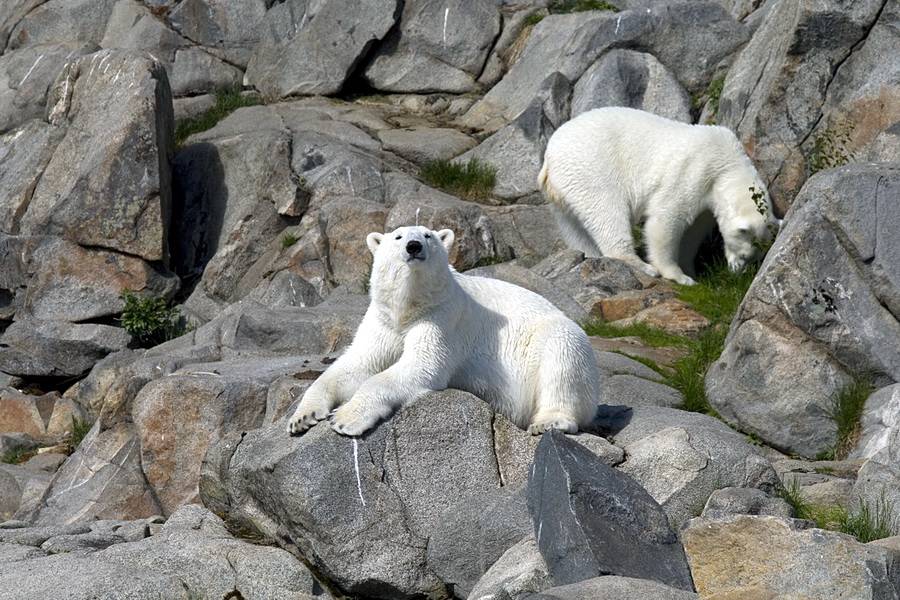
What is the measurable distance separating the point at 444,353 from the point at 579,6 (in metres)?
15.2

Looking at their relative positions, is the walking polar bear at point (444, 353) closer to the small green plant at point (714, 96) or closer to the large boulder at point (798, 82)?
the large boulder at point (798, 82)

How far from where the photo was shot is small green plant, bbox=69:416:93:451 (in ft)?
46.2

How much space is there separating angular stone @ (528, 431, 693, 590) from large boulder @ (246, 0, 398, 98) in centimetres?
1634

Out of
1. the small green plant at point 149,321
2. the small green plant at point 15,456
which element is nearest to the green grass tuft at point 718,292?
the small green plant at point 149,321

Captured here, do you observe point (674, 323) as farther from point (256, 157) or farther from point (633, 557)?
point (256, 157)

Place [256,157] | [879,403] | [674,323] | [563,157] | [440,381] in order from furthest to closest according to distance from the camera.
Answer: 1. [256,157]
2. [563,157]
3. [674,323]
4. [879,403]
5. [440,381]

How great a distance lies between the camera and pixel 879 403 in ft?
35.3

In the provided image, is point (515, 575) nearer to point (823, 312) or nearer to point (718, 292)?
point (823, 312)

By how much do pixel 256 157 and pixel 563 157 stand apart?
563 cm

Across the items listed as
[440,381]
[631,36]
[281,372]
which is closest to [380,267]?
[440,381]

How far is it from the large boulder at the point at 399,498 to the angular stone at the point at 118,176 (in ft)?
34.9

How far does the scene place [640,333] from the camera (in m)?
13.5

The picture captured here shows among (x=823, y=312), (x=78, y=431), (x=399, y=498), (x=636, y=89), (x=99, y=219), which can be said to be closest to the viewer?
(x=399, y=498)

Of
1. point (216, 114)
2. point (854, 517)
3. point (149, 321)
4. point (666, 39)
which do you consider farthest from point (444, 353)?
point (216, 114)
